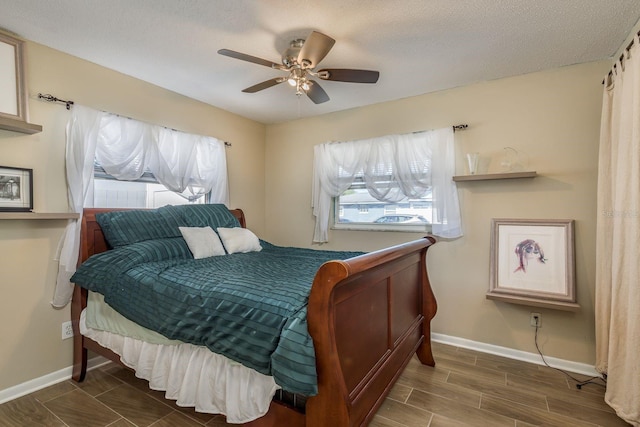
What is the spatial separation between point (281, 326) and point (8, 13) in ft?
8.38

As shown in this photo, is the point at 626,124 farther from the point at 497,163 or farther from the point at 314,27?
the point at 314,27

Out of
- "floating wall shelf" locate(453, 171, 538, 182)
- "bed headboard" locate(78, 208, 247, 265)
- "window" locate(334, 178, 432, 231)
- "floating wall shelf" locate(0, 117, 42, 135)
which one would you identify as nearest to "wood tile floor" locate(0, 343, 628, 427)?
"bed headboard" locate(78, 208, 247, 265)

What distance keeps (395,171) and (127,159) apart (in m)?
2.55

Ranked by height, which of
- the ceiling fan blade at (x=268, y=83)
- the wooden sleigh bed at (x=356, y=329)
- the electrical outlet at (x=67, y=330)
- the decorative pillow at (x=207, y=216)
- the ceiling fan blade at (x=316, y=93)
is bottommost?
the electrical outlet at (x=67, y=330)

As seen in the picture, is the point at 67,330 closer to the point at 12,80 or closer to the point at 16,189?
the point at 16,189

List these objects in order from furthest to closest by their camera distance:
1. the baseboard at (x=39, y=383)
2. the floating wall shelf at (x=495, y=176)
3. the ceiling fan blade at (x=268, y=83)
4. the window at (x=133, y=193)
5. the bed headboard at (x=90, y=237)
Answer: the window at (x=133, y=193) → the floating wall shelf at (x=495, y=176) → the bed headboard at (x=90, y=237) → the ceiling fan blade at (x=268, y=83) → the baseboard at (x=39, y=383)

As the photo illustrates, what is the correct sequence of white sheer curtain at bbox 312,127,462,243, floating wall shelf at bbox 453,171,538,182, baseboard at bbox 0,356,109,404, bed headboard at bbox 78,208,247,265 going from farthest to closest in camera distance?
white sheer curtain at bbox 312,127,462,243 < floating wall shelf at bbox 453,171,538,182 < bed headboard at bbox 78,208,247,265 < baseboard at bbox 0,356,109,404

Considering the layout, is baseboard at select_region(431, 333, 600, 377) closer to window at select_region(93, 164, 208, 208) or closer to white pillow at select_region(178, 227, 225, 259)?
white pillow at select_region(178, 227, 225, 259)

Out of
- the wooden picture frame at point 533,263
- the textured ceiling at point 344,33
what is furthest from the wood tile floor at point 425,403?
the textured ceiling at point 344,33

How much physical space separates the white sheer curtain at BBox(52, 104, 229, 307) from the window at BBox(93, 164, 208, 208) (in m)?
0.11

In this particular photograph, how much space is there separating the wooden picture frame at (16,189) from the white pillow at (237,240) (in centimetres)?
135

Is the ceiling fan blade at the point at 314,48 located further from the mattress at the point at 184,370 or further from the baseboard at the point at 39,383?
the baseboard at the point at 39,383

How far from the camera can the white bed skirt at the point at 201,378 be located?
1.36 m

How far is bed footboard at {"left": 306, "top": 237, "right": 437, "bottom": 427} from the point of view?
3.92 feet
